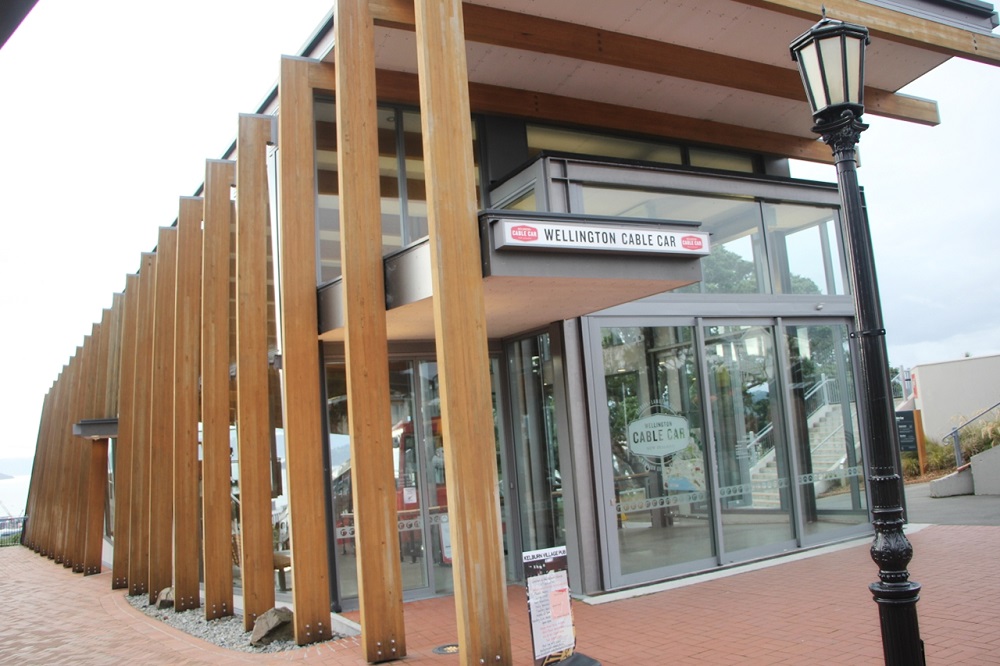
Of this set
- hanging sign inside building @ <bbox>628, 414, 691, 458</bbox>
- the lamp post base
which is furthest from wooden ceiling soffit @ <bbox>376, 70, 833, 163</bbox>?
the lamp post base

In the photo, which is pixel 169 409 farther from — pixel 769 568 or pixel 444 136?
pixel 769 568

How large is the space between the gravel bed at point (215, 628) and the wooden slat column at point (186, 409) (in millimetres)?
359

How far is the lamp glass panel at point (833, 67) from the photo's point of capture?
4.62 metres

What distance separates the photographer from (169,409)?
12.4 meters

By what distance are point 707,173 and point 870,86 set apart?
127 inches

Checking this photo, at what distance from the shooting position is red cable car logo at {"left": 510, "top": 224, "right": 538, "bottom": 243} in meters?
6.69

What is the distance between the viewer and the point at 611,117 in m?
11.5

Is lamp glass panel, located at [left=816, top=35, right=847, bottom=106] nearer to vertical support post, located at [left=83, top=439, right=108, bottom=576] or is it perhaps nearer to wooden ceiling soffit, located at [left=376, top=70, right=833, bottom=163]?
wooden ceiling soffit, located at [left=376, top=70, right=833, bottom=163]

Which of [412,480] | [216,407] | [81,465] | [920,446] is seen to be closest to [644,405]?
[412,480]

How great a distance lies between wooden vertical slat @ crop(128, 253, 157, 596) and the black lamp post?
37.7ft

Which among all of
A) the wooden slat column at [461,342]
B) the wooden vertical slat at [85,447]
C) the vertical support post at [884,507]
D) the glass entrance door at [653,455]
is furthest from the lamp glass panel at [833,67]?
the wooden vertical slat at [85,447]

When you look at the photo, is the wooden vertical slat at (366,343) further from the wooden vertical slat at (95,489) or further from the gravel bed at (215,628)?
the wooden vertical slat at (95,489)

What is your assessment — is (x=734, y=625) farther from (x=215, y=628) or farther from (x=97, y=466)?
(x=97, y=466)

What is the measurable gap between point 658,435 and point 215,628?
5.84m
